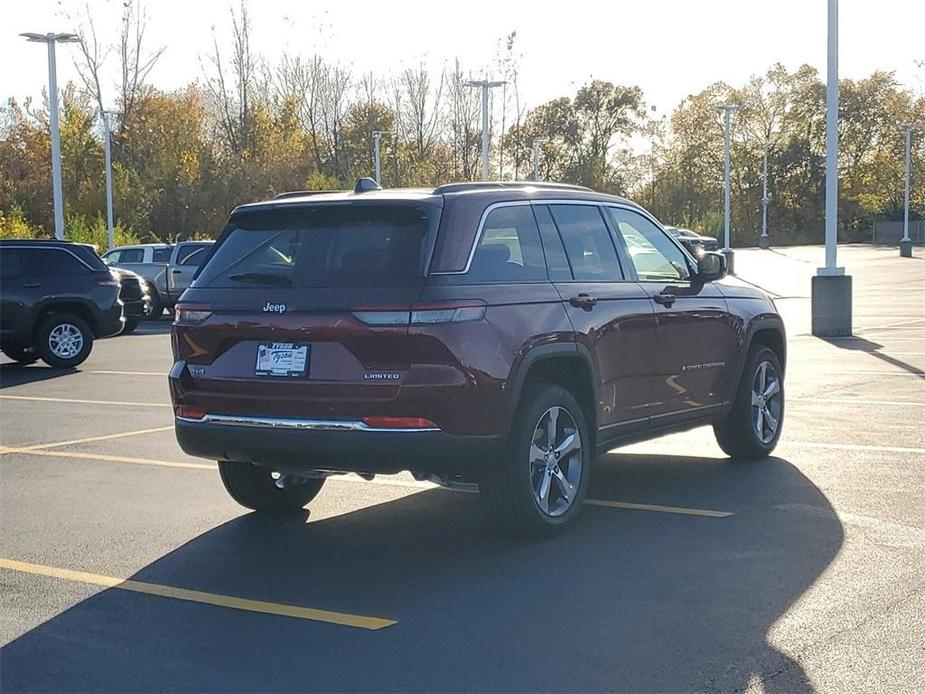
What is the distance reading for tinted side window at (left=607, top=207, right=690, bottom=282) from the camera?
7.75 metres

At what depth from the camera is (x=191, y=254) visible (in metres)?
30.0

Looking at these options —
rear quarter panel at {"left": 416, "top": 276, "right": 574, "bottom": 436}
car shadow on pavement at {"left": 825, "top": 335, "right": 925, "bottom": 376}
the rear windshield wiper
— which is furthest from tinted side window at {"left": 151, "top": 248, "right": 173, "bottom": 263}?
rear quarter panel at {"left": 416, "top": 276, "right": 574, "bottom": 436}

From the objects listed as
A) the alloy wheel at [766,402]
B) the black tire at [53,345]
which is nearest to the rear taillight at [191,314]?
the alloy wheel at [766,402]

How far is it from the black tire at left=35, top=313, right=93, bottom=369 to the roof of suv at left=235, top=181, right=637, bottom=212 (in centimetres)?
1143

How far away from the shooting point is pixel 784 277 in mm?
42531

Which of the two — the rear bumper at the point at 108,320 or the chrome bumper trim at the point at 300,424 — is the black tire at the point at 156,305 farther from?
the chrome bumper trim at the point at 300,424

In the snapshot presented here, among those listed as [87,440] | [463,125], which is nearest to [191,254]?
[87,440]

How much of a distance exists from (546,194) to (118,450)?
453 centimetres

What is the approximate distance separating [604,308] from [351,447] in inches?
72.7

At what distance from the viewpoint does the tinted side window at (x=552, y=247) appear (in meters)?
6.95

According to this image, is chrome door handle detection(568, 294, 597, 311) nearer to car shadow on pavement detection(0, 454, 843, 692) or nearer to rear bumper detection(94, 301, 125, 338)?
car shadow on pavement detection(0, 454, 843, 692)

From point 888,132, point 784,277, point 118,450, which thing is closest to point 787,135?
point 888,132

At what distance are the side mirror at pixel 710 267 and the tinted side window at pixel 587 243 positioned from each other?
877 mm

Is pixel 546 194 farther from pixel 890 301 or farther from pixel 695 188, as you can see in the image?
pixel 695 188
